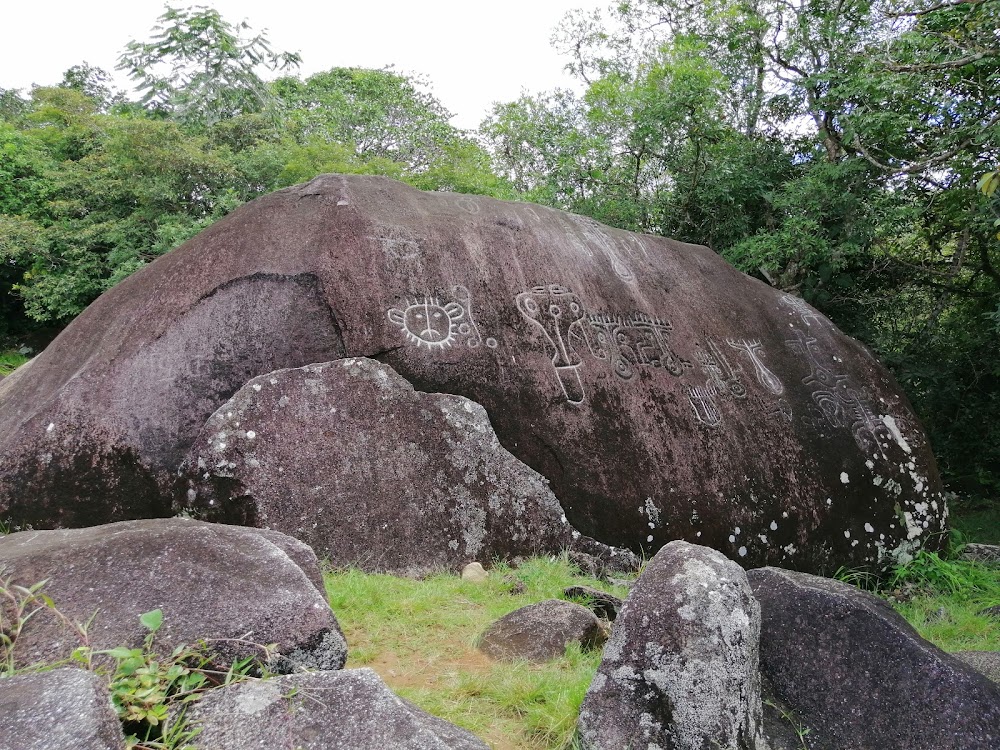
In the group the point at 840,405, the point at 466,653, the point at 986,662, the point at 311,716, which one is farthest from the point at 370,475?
the point at 840,405

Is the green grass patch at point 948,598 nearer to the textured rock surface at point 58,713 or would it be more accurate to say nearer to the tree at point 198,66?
the textured rock surface at point 58,713

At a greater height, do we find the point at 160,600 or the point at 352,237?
the point at 352,237

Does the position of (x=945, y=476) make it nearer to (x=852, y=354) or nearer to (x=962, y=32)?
(x=852, y=354)

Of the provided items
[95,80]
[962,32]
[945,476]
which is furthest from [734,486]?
[95,80]

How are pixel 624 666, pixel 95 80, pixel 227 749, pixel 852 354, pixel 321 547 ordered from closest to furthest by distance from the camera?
1. pixel 227 749
2. pixel 624 666
3. pixel 321 547
4. pixel 852 354
5. pixel 95 80

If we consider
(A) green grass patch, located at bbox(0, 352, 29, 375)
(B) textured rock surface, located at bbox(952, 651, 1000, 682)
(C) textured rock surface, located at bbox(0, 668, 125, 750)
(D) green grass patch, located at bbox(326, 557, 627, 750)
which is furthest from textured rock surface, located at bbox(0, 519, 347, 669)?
(A) green grass patch, located at bbox(0, 352, 29, 375)

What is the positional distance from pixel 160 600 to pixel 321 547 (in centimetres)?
215

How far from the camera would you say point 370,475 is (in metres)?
4.75

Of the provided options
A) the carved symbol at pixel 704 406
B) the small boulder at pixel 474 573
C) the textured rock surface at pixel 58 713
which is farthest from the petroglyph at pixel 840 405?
the textured rock surface at pixel 58 713

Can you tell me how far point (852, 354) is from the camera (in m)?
7.62

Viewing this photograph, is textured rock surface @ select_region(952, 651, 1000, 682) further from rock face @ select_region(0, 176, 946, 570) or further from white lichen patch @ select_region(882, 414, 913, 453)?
white lichen patch @ select_region(882, 414, 913, 453)

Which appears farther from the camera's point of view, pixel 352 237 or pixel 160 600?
pixel 352 237

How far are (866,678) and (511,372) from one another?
311 centimetres

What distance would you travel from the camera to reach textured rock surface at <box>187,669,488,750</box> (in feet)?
6.51
